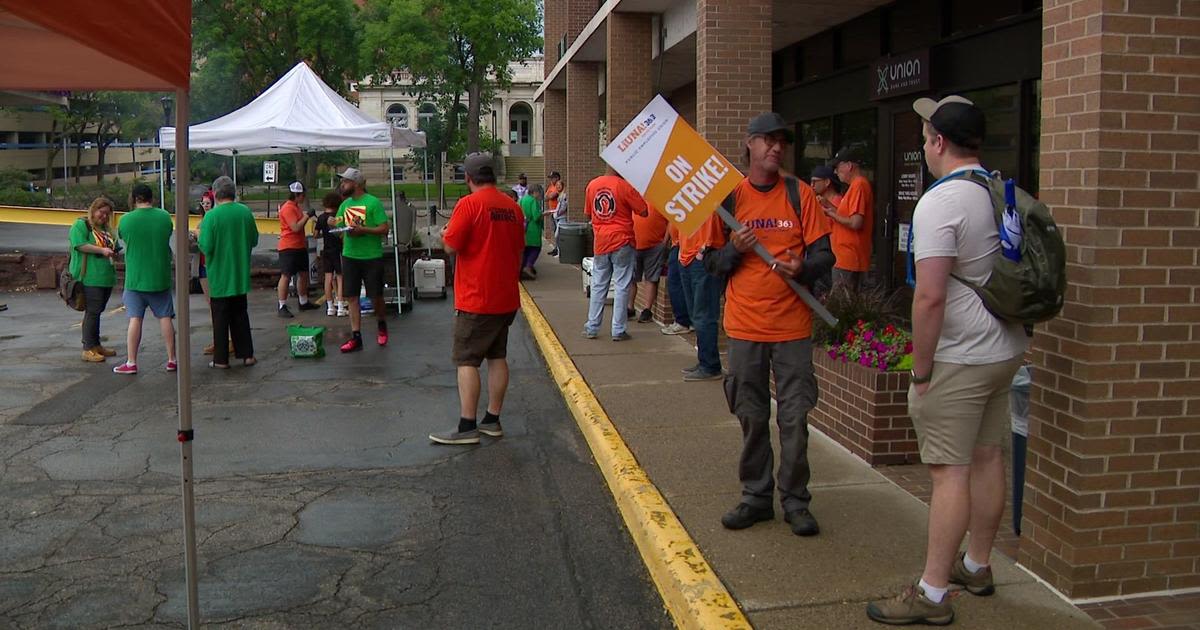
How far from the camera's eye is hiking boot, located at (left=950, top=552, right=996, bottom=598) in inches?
171

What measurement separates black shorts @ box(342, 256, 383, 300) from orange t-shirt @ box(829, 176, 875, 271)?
5.01 meters

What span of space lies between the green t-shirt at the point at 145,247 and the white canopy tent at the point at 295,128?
3905mm

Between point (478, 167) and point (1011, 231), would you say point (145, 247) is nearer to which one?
point (478, 167)

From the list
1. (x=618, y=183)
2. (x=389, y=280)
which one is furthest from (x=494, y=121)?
(x=618, y=183)

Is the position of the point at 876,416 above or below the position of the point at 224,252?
below

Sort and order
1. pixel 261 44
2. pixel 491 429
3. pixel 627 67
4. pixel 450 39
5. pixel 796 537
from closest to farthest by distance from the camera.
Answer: pixel 796 537
pixel 491 429
pixel 627 67
pixel 261 44
pixel 450 39

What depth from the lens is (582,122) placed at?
77.3ft

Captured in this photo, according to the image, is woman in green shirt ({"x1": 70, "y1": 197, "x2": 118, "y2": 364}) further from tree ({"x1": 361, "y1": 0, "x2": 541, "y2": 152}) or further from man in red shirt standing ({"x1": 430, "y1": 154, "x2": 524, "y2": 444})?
tree ({"x1": 361, "y1": 0, "x2": 541, "y2": 152})

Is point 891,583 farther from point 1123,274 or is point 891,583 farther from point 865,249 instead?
point 865,249

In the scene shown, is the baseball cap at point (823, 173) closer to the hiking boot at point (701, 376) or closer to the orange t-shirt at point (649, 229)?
the orange t-shirt at point (649, 229)

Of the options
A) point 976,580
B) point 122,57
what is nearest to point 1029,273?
point 976,580

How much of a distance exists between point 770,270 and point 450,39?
46584 millimetres

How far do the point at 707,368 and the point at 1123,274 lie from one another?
5165 millimetres

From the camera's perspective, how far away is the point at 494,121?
79688mm
